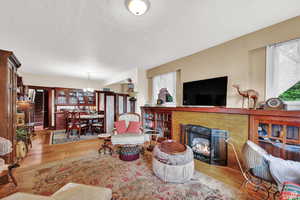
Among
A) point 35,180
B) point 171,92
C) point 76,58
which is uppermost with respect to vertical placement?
point 76,58

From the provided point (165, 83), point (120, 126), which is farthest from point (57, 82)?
point (165, 83)

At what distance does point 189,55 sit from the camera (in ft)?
10.7

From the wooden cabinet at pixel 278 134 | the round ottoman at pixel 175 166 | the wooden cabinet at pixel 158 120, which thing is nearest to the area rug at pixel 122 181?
the round ottoman at pixel 175 166

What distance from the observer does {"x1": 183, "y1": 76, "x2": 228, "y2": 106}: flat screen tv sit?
8.30 feet

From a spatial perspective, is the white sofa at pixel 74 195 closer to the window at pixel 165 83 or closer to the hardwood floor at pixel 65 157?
the hardwood floor at pixel 65 157

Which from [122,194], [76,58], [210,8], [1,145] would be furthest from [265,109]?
[76,58]

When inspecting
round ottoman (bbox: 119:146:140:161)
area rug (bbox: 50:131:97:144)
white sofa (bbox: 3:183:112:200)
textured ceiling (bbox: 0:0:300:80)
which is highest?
textured ceiling (bbox: 0:0:300:80)

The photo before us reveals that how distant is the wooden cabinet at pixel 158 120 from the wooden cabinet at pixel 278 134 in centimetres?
184

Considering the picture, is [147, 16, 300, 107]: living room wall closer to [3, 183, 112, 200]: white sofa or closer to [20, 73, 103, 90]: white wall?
[3, 183, 112, 200]: white sofa

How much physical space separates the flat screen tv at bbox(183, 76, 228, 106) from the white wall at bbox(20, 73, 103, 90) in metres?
5.58

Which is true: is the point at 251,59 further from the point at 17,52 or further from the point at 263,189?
the point at 17,52

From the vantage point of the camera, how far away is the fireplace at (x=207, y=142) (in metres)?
2.40

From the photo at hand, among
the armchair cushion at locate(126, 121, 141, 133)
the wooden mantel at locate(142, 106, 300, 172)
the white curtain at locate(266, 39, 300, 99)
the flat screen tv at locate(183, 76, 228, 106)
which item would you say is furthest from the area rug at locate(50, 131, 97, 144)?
the white curtain at locate(266, 39, 300, 99)

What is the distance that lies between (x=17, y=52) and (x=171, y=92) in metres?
4.21
